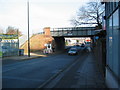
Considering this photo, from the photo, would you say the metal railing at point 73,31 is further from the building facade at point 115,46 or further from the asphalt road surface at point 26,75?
the building facade at point 115,46

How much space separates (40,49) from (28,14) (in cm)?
2428

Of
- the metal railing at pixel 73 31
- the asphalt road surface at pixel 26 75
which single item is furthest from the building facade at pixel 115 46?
the metal railing at pixel 73 31

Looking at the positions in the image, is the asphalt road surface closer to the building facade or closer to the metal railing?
the building facade

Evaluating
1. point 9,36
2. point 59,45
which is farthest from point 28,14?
point 59,45

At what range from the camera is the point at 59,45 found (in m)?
57.7

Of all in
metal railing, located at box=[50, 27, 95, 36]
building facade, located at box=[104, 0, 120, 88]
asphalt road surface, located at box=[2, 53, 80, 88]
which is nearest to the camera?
building facade, located at box=[104, 0, 120, 88]

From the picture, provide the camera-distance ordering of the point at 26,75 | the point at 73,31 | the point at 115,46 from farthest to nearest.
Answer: the point at 73,31 → the point at 26,75 → the point at 115,46

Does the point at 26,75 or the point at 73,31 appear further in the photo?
the point at 73,31

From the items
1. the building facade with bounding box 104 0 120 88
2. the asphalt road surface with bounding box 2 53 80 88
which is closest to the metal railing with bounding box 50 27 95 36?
the asphalt road surface with bounding box 2 53 80 88

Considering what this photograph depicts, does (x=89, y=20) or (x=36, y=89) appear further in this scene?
(x=89, y=20)

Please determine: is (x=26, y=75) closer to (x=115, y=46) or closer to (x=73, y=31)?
(x=115, y=46)

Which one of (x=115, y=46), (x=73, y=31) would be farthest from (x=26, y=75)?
(x=73, y=31)

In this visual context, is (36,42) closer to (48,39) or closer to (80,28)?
(48,39)

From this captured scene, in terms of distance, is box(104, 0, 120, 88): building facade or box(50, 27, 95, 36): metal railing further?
box(50, 27, 95, 36): metal railing
